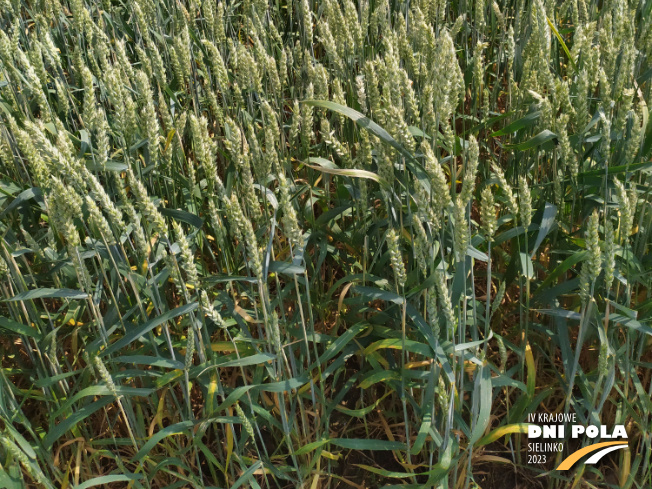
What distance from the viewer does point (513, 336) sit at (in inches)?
67.3

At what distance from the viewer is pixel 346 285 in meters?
1.70

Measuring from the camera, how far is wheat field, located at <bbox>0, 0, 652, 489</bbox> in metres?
1.29

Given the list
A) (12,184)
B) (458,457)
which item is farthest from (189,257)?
(12,184)

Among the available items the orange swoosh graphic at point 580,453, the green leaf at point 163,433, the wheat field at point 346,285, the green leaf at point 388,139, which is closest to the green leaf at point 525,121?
the wheat field at point 346,285

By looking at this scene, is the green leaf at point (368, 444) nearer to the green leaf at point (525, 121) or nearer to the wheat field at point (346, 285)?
the wheat field at point (346, 285)

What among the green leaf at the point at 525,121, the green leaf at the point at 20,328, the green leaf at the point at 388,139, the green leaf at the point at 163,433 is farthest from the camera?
the green leaf at the point at 525,121

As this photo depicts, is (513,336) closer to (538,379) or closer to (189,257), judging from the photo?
(538,379)

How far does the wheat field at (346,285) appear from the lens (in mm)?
1287

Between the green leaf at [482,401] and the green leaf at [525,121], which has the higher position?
the green leaf at [525,121]

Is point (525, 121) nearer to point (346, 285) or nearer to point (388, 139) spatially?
point (388, 139)

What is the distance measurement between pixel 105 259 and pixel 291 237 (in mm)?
624

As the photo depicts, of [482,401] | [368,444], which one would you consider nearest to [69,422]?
[368,444]

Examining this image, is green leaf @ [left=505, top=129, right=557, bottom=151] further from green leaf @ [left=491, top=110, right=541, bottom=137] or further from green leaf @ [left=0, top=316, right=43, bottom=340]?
green leaf @ [left=0, top=316, right=43, bottom=340]

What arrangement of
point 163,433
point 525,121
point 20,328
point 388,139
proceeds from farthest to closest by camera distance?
point 525,121 → point 20,328 → point 163,433 → point 388,139
